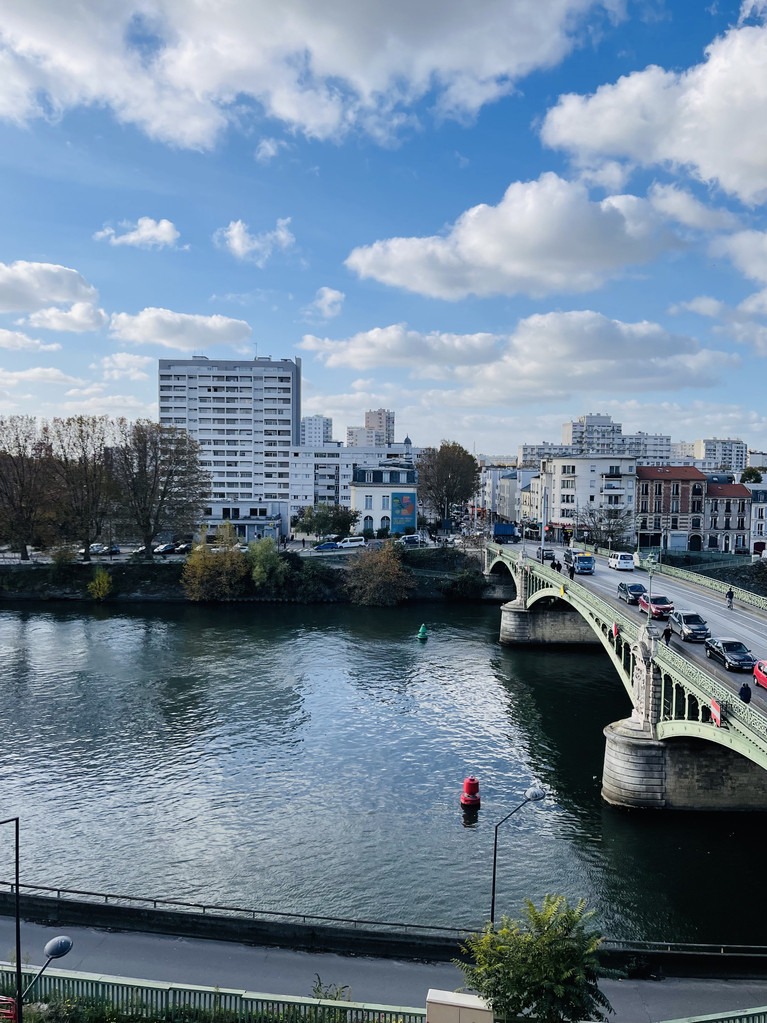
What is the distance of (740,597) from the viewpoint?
3862 cm

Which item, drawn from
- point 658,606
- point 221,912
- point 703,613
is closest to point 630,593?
point 703,613

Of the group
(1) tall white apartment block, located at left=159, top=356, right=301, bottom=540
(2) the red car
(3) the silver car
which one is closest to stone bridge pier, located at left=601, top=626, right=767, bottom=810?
(3) the silver car

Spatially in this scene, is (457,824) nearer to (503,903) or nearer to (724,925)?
(503,903)

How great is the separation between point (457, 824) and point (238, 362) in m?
99.3

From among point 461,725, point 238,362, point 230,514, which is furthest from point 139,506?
point 461,725

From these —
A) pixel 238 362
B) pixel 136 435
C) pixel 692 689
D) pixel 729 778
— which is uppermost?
pixel 238 362

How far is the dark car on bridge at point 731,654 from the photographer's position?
25.3 meters

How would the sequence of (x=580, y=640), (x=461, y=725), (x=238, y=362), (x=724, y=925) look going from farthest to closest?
(x=238, y=362), (x=580, y=640), (x=461, y=725), (x=724, y=925)

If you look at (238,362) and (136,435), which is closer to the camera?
(136,435)

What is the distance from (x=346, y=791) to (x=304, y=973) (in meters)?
12.2

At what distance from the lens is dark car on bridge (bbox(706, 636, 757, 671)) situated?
2530cm

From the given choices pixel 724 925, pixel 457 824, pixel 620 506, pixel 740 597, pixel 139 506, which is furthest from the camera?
pixel 620 506

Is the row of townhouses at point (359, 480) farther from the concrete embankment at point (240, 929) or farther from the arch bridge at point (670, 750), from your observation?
the concrete embankment at point (240, 929)

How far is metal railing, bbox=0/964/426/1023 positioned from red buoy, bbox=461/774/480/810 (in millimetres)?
13078
